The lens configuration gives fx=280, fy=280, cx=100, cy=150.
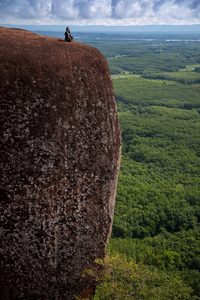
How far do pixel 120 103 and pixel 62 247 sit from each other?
103921 millimetres

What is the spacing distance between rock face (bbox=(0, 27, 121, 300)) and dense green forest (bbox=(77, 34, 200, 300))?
3.22m

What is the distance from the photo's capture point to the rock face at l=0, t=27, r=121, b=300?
944 centimetres

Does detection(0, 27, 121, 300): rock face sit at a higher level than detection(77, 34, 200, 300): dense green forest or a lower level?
higher

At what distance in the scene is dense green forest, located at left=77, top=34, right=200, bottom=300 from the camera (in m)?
15.3

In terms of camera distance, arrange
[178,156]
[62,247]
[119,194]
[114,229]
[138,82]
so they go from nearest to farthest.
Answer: [62,247] < [114,229] < [119,194] < [178,156] < [138,82]

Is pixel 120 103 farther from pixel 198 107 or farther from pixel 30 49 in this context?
pixel 30 49

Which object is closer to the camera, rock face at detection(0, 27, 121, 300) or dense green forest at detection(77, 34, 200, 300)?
rock face at detection(0, 27, 121, 300)

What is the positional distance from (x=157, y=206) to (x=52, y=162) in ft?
110

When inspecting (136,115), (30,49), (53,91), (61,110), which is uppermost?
(30,49)

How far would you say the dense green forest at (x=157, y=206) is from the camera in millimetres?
15344

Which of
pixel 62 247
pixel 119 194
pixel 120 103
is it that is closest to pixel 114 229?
pixel 119 194

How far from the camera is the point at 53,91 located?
9672 mm

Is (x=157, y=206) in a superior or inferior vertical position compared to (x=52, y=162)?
inferior

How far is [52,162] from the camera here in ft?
32.2
